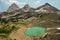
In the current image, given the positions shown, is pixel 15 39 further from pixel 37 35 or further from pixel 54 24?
pixel 54 24

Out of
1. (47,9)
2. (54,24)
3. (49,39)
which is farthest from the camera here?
(47,9)

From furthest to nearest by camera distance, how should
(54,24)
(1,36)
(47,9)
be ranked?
(47,9) < (54,24) < (1,36)

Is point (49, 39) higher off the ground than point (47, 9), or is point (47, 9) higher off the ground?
point (47, 9)

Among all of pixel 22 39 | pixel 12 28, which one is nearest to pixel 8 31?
pixel 12 28

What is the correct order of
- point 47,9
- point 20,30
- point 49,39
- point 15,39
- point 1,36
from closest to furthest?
point 49,39
point 15,39
point 1,36
point 20,30
point 47,9

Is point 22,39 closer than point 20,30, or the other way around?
point 22,39

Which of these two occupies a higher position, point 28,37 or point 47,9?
point 47,9

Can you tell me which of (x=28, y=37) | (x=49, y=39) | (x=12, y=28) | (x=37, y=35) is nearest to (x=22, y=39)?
(x=28, y=37)

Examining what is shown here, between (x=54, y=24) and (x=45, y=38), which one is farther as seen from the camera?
(x=54, y=24)

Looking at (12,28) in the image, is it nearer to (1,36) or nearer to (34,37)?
(1,36)
